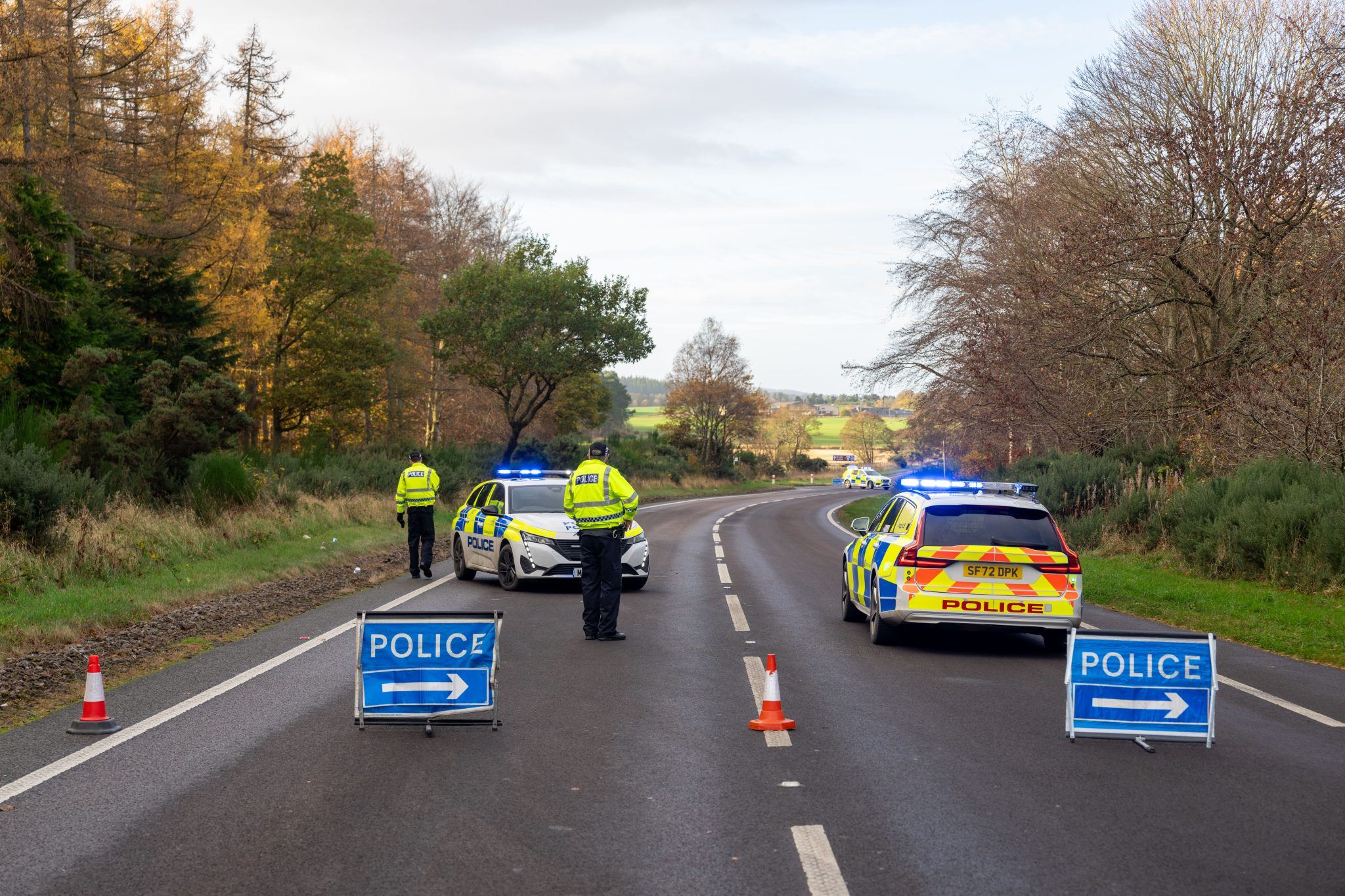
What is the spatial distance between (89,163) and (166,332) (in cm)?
509

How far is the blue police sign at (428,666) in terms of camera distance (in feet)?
25.2

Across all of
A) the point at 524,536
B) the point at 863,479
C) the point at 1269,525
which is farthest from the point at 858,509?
the point at 863,479

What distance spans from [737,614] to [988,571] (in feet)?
12.4

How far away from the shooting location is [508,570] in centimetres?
1616

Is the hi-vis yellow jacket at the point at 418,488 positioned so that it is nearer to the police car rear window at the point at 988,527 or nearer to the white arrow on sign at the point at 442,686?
the police car rear window at the point at 988,527

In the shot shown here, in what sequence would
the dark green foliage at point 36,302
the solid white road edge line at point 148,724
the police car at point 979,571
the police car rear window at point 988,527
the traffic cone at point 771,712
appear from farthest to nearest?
the dark green foliage at point 36,302
the police car rear window at point 988,527
the police car at point 979,571
the traffic cone at point 771,712
the solid white road edge line at point 148,724

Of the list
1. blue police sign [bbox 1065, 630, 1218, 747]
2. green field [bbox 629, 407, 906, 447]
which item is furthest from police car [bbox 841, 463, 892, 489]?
blue police sign [bbox 1065, 630, 1218, 747]

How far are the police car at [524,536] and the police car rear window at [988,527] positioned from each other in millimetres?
5104

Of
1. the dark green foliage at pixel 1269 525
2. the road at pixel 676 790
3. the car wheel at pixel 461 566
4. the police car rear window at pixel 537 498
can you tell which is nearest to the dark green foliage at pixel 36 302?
the car wheel at pixel 461 566

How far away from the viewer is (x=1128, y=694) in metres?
7.56

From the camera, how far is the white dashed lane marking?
15.4 ft

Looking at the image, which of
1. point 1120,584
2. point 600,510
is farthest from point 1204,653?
point 1120,584

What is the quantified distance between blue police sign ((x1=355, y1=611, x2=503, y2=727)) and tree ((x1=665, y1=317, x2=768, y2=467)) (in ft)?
241

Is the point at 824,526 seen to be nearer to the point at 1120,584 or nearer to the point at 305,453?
the point at 305,453
